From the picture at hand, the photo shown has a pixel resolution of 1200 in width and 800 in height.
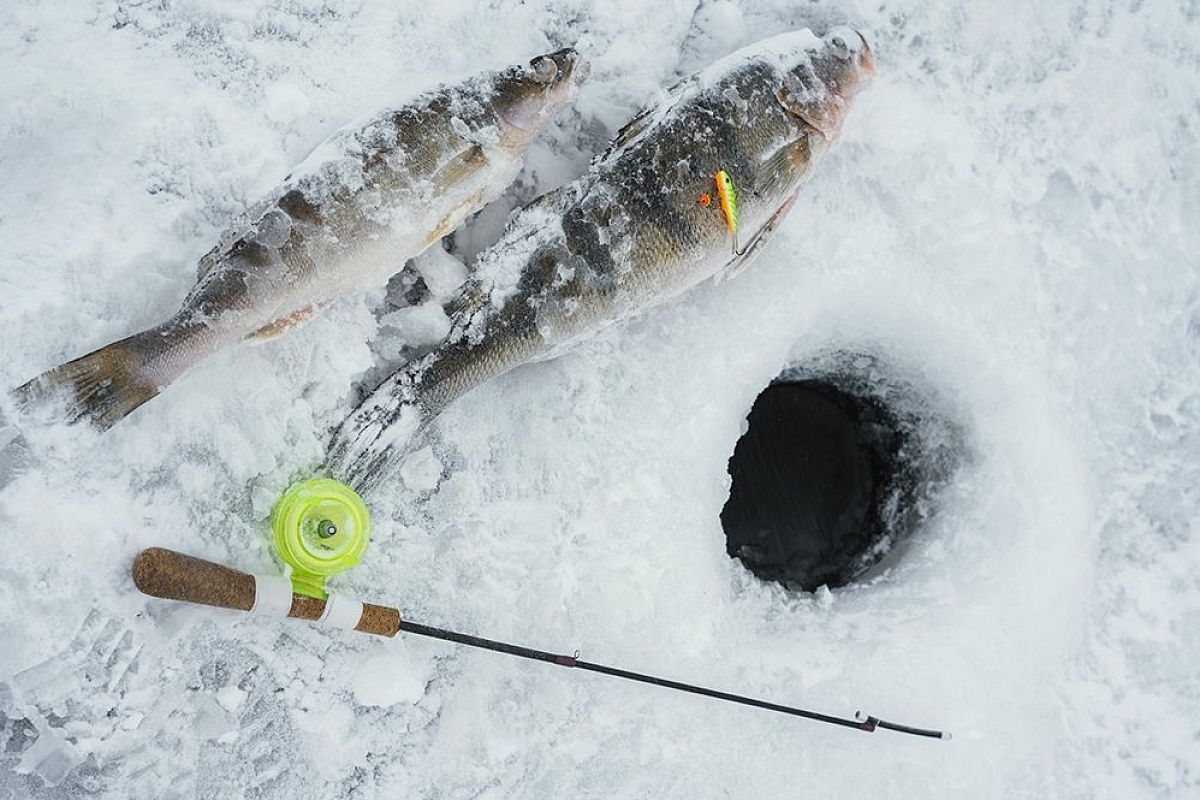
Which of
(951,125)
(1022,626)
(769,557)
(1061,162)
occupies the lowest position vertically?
(1022,626)

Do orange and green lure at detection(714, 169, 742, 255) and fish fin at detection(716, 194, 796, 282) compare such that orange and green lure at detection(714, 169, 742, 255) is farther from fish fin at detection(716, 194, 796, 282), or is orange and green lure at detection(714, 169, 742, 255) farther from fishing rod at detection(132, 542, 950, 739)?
fishing rod at detection(132, 542, 950, 739)

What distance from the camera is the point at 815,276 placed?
2021 millimetres

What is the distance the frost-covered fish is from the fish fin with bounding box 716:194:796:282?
0.07 meters

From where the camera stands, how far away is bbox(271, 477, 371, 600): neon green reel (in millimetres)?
1686

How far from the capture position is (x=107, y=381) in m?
1.57

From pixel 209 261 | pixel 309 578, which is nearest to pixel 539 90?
pixel 209 261

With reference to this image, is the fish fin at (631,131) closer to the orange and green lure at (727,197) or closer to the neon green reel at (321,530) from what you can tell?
the orange and green lure at (727,197)

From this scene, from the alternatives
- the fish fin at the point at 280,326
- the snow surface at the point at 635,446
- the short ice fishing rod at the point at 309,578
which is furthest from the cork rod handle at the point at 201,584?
the fish fin at the point at 280,326

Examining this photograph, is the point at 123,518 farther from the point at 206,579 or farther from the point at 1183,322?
the point at 1183,322

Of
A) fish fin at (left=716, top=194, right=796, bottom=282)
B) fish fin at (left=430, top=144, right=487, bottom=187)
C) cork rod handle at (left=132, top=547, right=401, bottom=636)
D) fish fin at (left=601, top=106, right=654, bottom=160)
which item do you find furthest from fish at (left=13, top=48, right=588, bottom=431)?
fish fin at (left=716, top=194, right=796, bottom=282)

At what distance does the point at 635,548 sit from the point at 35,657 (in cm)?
122

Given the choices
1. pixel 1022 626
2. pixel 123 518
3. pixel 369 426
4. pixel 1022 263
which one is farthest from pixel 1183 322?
pixel 123 518

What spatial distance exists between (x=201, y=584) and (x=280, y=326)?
51 cm

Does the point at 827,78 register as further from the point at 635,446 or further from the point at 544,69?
the point at 635,446
